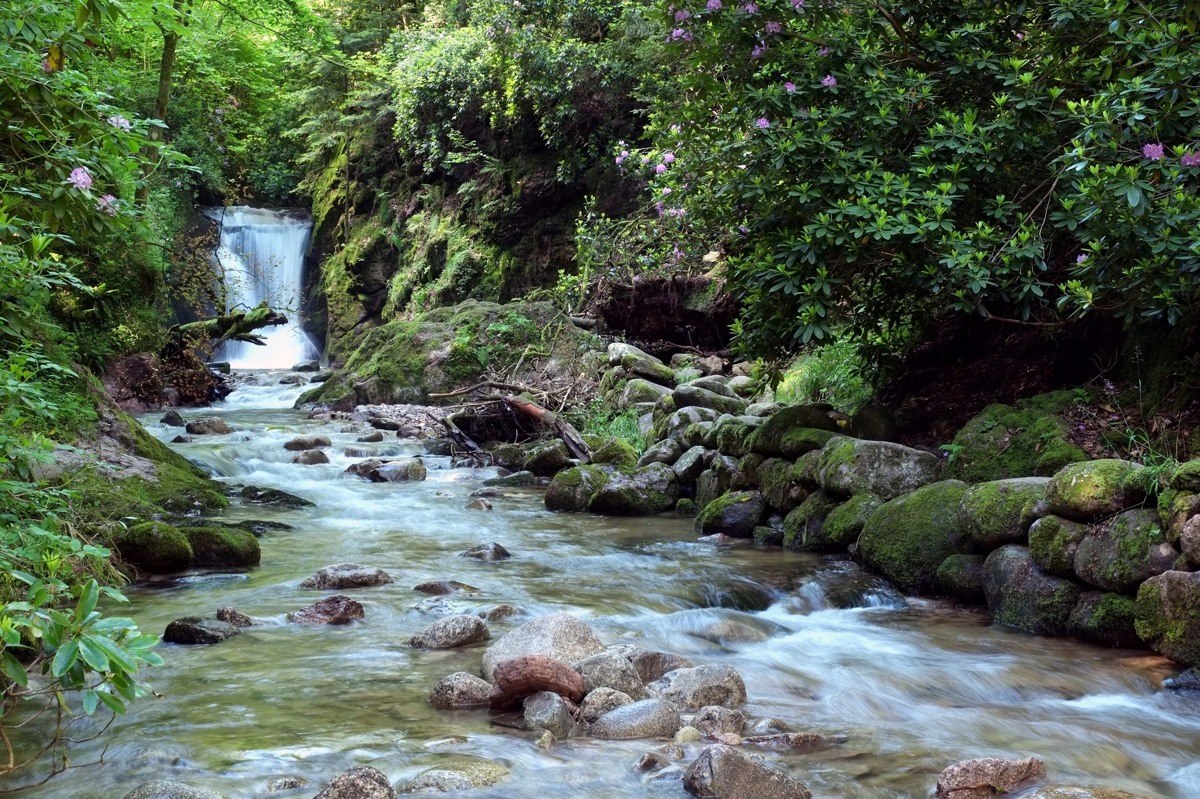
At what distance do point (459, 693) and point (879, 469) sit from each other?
168 inches

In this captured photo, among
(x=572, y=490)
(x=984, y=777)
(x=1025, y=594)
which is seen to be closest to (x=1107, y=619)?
(x=1025, y=594)

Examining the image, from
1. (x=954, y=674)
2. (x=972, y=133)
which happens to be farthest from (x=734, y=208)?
(x=954, y=674)

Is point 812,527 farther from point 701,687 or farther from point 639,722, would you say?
point 639,722

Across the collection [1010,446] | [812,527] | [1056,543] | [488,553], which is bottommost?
[488,553]

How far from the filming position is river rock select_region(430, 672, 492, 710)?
446 centimetres

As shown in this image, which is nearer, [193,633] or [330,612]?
[193,633]

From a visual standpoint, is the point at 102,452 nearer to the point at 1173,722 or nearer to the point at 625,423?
the point at 625,423

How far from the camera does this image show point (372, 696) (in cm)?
455

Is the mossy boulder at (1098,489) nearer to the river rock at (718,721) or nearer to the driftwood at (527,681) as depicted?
the river rock at (718,721)

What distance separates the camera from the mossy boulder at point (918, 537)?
6.50 m

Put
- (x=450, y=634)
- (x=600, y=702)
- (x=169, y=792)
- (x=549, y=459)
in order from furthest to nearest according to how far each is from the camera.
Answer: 1. (x=549, y=459)
2. (x=450, y=634)
3. (x=600, y=702)
4. (x=169, y=792)

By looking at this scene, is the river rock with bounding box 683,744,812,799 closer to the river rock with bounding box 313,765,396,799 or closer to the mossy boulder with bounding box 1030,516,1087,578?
the river rock with bounding box 313,765,396,799

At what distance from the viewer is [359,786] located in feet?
11.0

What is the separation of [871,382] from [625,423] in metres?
4.13
